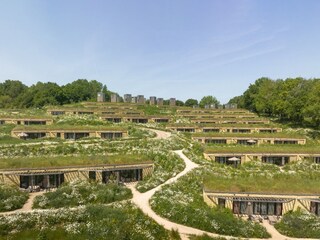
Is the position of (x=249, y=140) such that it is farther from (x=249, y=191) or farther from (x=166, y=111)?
(x=166, y=111)

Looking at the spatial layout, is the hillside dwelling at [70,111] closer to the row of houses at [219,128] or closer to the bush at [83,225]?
the row of houses at [219,128]

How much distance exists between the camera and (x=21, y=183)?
111 feet

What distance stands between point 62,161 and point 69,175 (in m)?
2.21

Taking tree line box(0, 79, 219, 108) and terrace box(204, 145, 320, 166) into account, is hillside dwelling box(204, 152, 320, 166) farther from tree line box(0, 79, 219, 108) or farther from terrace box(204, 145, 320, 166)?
tree line box(0, 79, 219, 108)

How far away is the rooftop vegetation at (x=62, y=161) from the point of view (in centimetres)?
3428

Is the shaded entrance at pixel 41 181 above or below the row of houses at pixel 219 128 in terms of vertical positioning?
below

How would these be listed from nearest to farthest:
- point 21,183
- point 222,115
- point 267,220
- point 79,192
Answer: point 267,220 < point 79,192 < point 21,183 < point 222,115

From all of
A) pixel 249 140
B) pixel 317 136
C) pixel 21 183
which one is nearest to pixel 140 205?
pixel 21 183

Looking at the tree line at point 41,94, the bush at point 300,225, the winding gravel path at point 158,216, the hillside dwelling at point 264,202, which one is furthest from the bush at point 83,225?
the tree line at point 41,94

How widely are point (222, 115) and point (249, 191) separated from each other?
6474 cm

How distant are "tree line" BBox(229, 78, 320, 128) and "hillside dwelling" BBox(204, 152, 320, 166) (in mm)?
22799

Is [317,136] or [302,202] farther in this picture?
[317,136]

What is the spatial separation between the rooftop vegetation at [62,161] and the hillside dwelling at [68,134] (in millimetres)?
20304

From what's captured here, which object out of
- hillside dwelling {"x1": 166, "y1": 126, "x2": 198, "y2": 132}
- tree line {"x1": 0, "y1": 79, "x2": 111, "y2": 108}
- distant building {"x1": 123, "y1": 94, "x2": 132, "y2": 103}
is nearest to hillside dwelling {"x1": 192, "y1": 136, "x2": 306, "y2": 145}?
hillside dwelling {"x1": 166, "y1": 126, "x2": 198, "y2": 132}
